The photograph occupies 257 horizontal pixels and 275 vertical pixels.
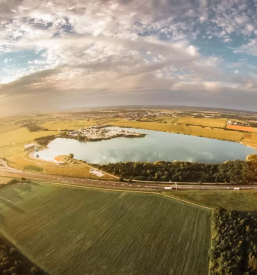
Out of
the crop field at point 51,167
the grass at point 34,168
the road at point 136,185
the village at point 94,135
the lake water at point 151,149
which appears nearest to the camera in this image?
the road at point 136,185

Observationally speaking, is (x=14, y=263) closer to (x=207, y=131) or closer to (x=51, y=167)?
(x=51, y=167)

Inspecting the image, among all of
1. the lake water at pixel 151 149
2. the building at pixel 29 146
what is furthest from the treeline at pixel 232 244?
the building at pixel 29 146

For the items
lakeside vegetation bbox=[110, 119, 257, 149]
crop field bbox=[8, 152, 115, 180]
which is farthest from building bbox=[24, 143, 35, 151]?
lakeside vegetation bbox=[110, 119, 257, 149]

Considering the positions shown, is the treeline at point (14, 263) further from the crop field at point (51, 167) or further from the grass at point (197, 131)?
the grass at point (197, 131)

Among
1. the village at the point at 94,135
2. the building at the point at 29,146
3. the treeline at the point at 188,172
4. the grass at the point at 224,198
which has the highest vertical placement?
the village at the point at 94,135

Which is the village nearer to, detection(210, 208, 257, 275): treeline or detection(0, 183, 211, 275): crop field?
detection(0, 183, 211, 275): crop field

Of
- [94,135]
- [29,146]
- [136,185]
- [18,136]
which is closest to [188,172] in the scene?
[136,185]
